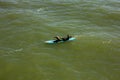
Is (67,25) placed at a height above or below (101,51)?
above

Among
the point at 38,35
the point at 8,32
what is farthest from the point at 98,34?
the point at 8,32

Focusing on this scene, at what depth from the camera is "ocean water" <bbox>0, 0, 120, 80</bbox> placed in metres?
22.5

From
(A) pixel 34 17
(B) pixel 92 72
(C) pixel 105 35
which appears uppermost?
(A) pixel 34 17

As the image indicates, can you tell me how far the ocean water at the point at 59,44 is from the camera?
885 inches

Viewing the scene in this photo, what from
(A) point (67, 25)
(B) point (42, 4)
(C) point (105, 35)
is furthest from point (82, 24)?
(B) point (42, 4)

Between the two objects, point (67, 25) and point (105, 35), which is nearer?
point (105, 35)

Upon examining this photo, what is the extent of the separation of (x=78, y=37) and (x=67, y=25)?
12.4 feet

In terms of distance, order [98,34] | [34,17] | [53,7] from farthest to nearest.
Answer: [53,7] → [34,17] → [98,34]

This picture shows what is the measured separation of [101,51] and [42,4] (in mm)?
17828

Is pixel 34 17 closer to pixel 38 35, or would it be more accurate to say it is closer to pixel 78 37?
pixel 38 35

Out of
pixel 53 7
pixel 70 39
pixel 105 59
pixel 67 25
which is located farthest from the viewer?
pixel 53 7

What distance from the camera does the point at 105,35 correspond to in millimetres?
29422

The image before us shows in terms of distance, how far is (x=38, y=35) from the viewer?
29.0m

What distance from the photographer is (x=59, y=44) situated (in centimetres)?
2717
